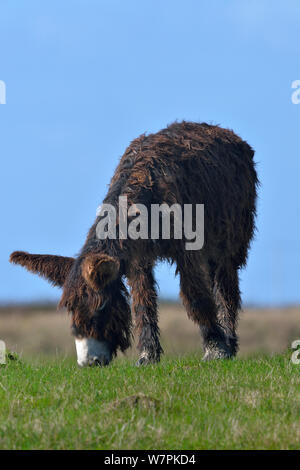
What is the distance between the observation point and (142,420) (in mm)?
6355

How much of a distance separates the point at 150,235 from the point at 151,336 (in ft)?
5.08

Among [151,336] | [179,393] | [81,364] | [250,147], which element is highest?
[250,147]

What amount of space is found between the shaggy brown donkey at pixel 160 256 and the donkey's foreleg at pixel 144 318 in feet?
0.05

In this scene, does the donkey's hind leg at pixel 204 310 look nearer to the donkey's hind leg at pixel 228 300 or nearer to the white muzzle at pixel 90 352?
the donkey's hind leg at pixel 228 300

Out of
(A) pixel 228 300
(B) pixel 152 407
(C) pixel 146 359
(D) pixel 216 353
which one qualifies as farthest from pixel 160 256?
(B) pixel 152 407

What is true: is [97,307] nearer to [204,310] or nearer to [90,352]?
[90,352]

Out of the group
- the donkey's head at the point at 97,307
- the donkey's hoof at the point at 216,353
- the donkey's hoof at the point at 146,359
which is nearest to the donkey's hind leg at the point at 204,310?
the donkey's hoof at the point at 216,353

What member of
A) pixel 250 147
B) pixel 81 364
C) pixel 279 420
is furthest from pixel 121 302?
pixel 250 147

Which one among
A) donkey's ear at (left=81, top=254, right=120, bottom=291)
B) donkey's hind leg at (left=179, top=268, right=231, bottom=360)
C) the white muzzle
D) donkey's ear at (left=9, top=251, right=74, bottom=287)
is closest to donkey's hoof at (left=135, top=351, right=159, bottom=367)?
donkey's hind leg at (left=179, top=268, right=231, bottom=360)

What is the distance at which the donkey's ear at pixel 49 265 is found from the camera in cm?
973

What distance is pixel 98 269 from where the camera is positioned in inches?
333

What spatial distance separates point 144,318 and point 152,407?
11.1ft
